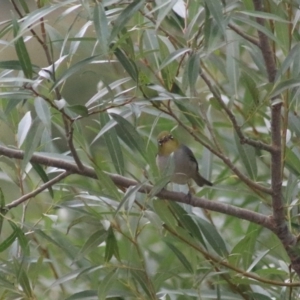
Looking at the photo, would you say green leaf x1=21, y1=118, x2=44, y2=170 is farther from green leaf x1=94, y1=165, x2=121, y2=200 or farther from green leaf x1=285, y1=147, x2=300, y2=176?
green leaf x1=285, y1=147, x2=300, y2=176

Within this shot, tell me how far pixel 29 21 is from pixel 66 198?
0.34 meters

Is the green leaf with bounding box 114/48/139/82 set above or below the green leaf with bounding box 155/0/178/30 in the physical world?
below

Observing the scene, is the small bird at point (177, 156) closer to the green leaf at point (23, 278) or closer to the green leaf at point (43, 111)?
the green leaf at point (23, 278)

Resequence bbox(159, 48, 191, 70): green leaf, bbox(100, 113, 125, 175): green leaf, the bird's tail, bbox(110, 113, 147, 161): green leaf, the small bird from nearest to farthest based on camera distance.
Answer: bbox(159, 48, 191, 70): green leaf
bbox(110, 113, 147, 161): green leaf
bbox(100, 113, 125, 175): green leaf
the bird's tail
the small bird

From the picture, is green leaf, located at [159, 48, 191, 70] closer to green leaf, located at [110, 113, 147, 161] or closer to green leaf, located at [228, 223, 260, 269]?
green leaf, located at [110, 113, 147, 161]

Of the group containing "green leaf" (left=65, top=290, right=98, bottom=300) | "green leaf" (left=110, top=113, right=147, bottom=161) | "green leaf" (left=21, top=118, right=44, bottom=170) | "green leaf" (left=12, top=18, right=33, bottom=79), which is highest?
"green leaf" (left=12, top=18, right=33, bottom=79)

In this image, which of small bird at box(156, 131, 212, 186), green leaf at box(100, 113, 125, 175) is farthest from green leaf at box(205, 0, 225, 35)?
small bird at box(156, 131, 212, 186)

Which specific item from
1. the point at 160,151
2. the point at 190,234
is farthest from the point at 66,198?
the point at 160,151

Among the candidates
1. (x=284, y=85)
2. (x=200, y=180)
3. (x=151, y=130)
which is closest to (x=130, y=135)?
(x=151, y=130)

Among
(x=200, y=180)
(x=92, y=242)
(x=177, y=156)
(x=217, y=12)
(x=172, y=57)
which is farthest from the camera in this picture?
(x=177, y=156)

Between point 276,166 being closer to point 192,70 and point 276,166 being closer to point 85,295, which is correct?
point 192,70

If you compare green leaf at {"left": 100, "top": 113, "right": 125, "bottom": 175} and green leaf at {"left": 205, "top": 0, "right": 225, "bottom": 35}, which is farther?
green leaf at {"left": 100, "top": 113, "right": 125, "bottom": 175}

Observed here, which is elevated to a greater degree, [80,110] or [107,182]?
[80,110]

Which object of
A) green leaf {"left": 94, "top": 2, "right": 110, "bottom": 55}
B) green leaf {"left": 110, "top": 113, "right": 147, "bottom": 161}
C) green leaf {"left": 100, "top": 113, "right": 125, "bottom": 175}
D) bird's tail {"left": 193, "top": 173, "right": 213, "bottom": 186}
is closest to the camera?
green leaf {"left": 94, "top": 2, "right": 110, "bottom": 55}
